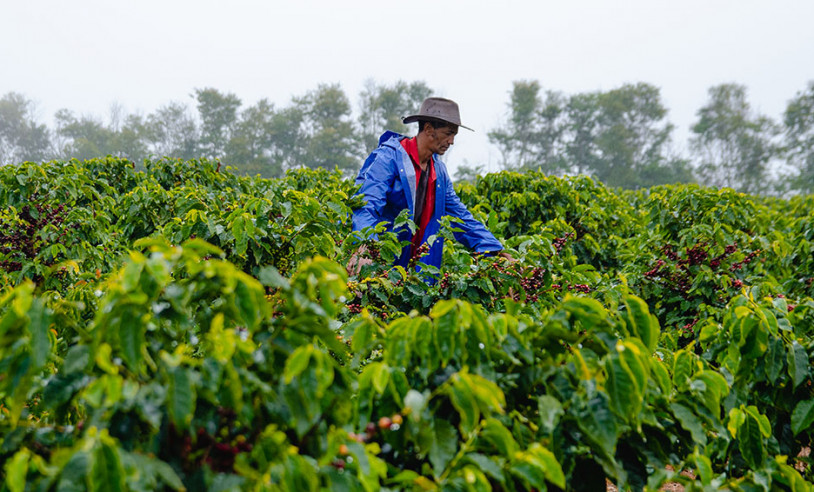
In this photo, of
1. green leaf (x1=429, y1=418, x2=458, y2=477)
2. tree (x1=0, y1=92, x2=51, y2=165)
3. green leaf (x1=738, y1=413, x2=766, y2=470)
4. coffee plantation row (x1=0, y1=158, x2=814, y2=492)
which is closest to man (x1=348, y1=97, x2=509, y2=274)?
coffee plantation row (x1=0, y1=158, x2=814, y2=492)

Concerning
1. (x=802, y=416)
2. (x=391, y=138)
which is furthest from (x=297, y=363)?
(x=391, y=138)

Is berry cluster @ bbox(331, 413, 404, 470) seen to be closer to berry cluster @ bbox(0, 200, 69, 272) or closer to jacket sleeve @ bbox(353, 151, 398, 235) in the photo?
jacket sleeve @ bbox(353, 151, 398, 235)

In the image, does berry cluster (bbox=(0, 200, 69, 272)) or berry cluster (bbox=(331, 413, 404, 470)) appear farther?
berry cluster (bbox=(0, 200, 69, 272))

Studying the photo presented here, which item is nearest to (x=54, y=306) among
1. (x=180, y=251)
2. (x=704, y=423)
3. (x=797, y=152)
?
(x=180, y=251)

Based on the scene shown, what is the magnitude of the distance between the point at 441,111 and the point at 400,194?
0.63m

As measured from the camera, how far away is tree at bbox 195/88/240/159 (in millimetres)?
53750

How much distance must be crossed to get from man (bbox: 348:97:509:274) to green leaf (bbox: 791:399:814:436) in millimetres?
2060

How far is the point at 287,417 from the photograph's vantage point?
106 cm

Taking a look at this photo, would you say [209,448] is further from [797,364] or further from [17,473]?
[797,364]

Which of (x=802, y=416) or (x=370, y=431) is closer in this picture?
(x=370, y=431)

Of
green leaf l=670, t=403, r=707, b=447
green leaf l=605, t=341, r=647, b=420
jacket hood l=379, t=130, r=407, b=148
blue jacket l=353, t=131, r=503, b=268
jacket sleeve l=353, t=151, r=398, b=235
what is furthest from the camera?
jacket hood l=379, t=130, r=407, b=148

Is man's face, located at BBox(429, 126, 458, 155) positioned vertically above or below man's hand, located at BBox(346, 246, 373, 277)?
above

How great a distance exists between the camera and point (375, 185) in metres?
3.59

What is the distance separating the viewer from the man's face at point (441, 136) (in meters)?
3.88
